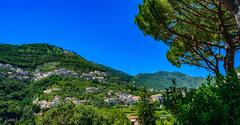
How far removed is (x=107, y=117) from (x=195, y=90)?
3544 inches

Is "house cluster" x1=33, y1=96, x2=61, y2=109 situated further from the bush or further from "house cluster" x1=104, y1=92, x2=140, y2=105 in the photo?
the bush

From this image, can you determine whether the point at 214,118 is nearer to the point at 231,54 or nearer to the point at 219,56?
the point at 231,54

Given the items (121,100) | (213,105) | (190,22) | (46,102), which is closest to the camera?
(213,105)

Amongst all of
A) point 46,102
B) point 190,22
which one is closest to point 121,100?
point 46,102

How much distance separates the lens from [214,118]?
612cm

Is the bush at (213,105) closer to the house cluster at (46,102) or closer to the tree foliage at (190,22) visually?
the tree foliage at (190,22)

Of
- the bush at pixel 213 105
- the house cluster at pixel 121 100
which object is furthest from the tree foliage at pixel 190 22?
the house cluster at pixel 121 100

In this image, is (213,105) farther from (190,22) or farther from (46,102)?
(46,102)

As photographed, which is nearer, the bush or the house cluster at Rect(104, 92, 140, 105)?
the bush

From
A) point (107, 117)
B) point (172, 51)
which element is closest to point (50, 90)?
point (107, 117)

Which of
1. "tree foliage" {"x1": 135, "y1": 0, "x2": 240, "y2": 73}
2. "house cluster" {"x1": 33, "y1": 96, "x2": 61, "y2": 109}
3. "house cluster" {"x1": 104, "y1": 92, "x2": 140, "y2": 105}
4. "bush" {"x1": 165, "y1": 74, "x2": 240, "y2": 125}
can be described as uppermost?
"house cluster" {"x1": 104, "y1": 92, "x2": 140, "y2": 105}

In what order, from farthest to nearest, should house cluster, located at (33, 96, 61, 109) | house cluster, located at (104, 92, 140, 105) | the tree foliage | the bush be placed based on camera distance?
1. house cluster, located at (104, 92, 140, 105)
2. house cluster, located at (33, 96, 61, 109)
3. the tree foliage
4. the bush

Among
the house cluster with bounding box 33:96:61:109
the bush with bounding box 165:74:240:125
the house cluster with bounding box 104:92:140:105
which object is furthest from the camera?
the house cluster with bounding box 104:92:140:105

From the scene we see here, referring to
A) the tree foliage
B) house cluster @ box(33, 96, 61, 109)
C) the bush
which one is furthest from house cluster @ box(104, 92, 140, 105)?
→ the bush
